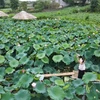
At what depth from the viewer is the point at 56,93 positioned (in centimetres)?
234

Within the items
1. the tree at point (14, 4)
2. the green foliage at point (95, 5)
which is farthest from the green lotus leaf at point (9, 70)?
the tree at point (14, 4)

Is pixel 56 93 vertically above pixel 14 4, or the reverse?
pixel 56 93

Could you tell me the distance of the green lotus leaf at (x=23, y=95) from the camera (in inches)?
92.5

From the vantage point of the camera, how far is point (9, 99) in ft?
7.67

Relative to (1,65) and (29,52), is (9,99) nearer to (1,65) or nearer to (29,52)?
(1,65)

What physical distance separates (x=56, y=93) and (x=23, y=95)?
1.02ft

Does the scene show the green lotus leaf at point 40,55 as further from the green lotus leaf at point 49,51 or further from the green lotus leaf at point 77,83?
the green lotus leaf at point 77,83

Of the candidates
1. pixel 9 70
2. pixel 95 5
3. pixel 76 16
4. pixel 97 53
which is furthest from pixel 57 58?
pixel 95 5

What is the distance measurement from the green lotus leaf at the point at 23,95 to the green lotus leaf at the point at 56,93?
0.66 ft

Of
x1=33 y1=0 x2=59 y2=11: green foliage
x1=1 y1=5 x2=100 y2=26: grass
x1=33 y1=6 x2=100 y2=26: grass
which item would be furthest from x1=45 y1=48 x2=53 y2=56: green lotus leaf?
x1=33 y1=0 x2=59 y2=11: green foliage

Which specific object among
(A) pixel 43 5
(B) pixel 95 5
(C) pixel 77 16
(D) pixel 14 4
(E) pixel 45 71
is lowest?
(A) pixel 43 5

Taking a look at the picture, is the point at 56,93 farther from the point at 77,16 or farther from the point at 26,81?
the point at 77,16

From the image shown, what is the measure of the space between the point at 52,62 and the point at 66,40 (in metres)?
1.65

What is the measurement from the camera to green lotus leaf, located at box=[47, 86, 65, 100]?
231cm
